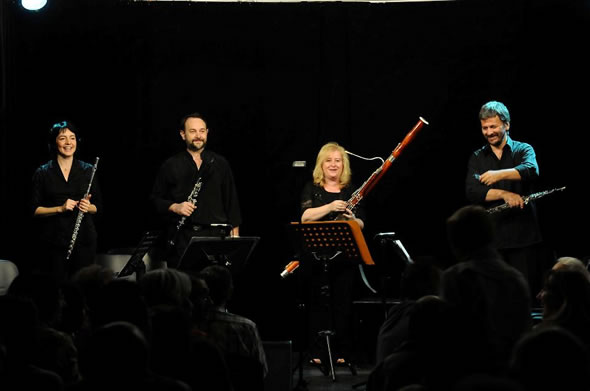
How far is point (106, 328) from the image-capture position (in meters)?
2.37

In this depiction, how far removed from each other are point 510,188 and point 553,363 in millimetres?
4727

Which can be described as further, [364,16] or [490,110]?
[364,16]

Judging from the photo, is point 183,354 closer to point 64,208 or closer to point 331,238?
point 331,238

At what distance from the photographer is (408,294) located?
167 inches

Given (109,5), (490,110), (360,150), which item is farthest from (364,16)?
(109,5)

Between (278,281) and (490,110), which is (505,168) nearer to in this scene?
(490,110)

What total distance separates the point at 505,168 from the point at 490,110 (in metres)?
0.48

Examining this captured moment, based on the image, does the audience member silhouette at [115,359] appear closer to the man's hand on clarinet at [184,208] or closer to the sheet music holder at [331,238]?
the sheet music holder at [331,238]

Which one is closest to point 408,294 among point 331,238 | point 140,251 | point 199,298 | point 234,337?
point 234,337

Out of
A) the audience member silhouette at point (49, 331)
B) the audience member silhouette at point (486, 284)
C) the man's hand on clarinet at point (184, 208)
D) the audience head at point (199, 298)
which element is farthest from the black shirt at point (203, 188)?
the audience member silhouette at point (486, 284)

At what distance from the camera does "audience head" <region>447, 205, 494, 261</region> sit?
3789 millimetres

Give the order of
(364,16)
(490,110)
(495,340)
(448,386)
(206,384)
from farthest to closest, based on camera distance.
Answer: (364,16), (490,110), (495,340), (206,384), (448,386)

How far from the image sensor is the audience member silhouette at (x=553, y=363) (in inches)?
83.3

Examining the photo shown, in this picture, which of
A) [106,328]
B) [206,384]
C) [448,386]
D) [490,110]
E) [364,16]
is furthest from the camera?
[364,16]
